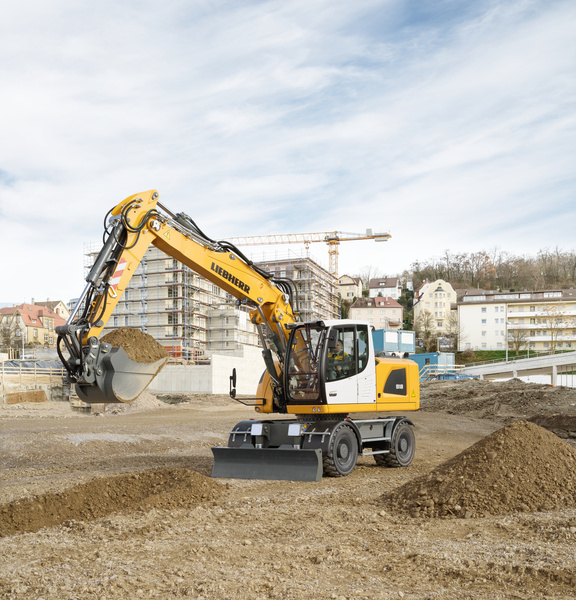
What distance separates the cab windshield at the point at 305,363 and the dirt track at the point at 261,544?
1614 mm

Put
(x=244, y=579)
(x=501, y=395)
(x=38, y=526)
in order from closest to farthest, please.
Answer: (x=244, y=579) < (x=38, y=526) < (x=501, y=395)

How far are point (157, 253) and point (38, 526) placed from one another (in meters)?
58.4

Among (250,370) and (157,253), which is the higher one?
(157,253)

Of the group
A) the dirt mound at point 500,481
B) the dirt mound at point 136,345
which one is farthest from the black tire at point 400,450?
the dirt mound at point 136,345

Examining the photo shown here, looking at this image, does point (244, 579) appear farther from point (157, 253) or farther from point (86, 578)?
point (157, 253)

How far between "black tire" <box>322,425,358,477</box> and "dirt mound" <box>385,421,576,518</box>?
205 centimetres

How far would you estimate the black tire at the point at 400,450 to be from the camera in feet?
41.6

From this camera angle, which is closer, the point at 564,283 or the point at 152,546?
the point at 152,546

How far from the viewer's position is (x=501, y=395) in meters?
31.7

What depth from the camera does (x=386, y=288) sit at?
380 ft

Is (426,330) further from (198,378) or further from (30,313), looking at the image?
(30,313)

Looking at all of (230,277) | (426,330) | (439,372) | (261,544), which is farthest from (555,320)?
(261,544)

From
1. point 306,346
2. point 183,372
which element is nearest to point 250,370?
point 183,372

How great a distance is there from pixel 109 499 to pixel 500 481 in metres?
5.44
